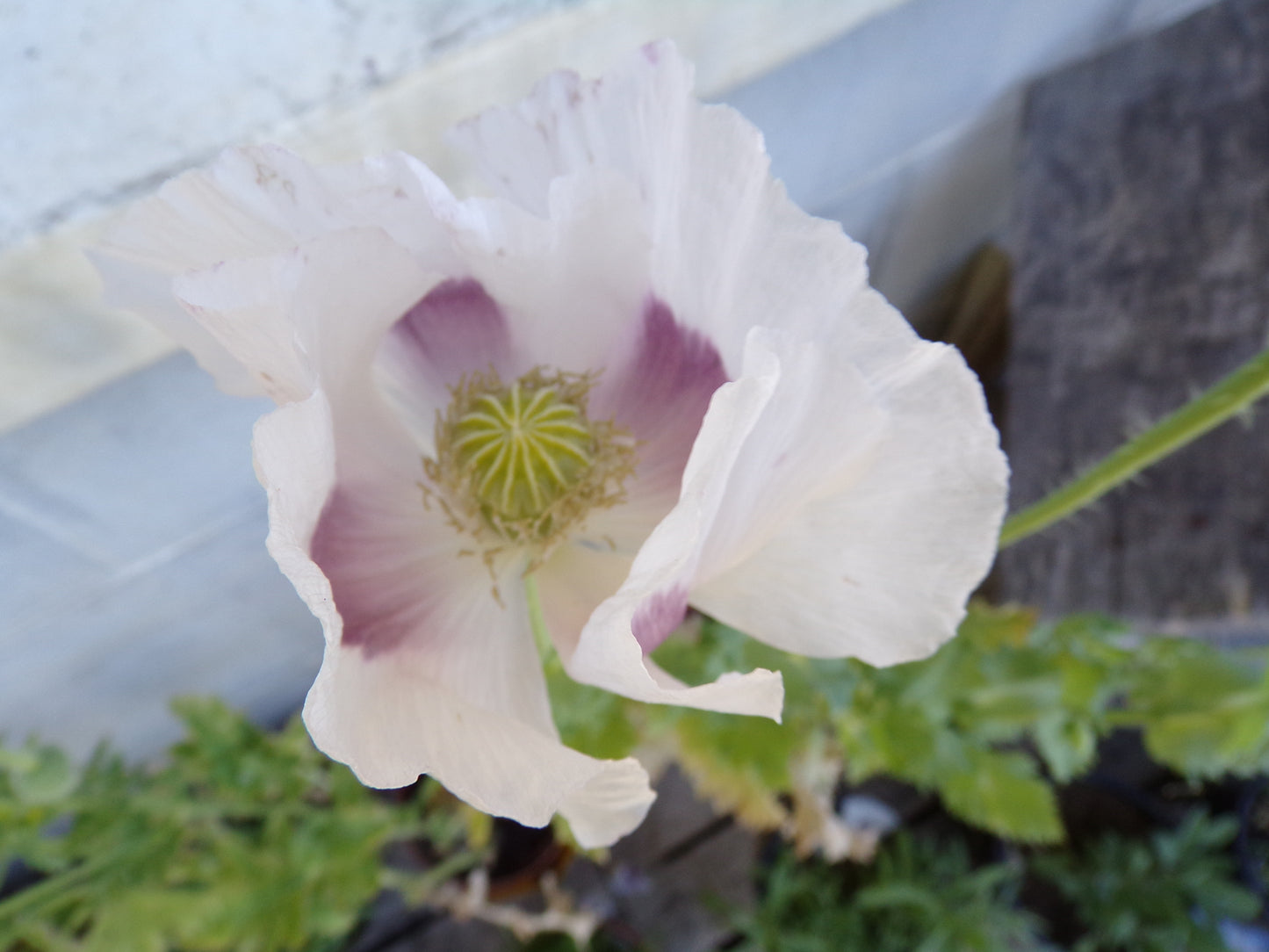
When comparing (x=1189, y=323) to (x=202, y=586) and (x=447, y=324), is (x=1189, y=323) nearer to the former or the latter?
(x=447, y=324)

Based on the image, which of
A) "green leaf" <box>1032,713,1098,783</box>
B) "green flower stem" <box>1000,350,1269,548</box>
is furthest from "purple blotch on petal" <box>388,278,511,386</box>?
"green leaf" <box>1032,713,1098,783</box>

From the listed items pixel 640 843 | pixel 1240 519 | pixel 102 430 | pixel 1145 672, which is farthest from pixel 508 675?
pixel 640 843

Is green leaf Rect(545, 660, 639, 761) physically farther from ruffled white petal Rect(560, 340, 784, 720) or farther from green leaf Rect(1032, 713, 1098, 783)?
green leaf Rect(1032, 713, 1098, 783)

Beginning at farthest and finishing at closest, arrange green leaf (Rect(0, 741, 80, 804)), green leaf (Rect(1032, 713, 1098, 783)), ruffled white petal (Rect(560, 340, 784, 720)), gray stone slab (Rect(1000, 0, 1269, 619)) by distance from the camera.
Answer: gray stone slab (Rect(1000, 0, 1269, 619))
green leaf (Rect(1032, 713, 1098, 783))
green leaf (Rect(0, 741, 80, 804))
ruffled white petal (Rect(560, 340, 784, 720))

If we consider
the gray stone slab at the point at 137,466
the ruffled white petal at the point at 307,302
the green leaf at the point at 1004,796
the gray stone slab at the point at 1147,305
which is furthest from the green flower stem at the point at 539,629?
the gray stone slab at the point at 1147,305

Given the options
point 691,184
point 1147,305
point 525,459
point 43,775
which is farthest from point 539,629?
point 1147,305

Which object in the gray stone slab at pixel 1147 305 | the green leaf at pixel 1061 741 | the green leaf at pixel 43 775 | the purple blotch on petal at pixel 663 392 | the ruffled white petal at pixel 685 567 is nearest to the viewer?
Result: the ruffled white petal at pixel 685 567

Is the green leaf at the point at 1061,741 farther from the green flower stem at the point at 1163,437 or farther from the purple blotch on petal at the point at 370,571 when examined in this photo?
the purple blotch on petal at the point at 370,571
